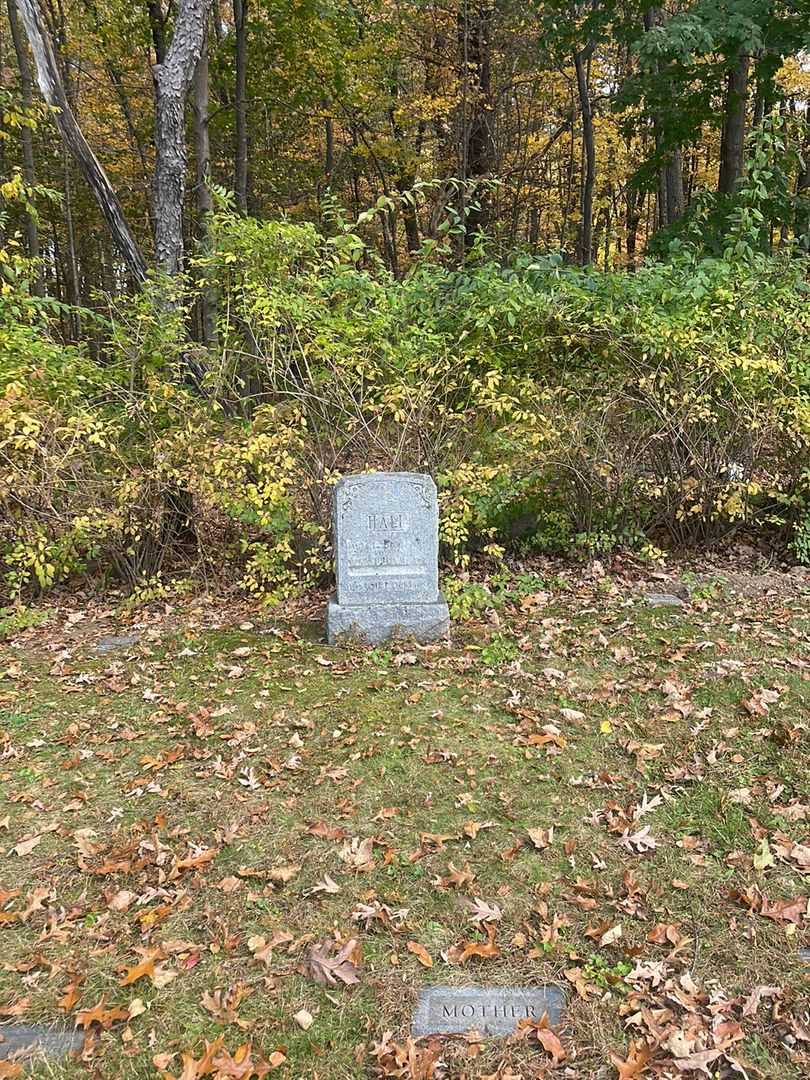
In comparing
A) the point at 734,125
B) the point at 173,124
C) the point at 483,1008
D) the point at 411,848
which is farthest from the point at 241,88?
the point at 483,1008

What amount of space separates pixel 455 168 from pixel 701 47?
6.87 m

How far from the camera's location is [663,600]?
5.91 metres

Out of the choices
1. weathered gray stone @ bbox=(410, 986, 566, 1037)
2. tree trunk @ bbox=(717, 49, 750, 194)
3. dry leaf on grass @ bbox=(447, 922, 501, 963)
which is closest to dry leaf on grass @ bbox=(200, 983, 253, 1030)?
weathered gray stone @ bbox=(410, 986, 566, 1037)

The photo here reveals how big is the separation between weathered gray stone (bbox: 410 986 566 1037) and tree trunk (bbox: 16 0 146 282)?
6182 mm

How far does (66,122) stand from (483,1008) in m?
7.36

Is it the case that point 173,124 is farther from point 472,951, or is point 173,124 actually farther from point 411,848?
point 472,951

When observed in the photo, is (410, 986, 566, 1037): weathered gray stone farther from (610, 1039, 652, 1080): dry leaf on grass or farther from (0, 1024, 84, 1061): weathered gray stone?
(0, 1024, 84, 1061): weathered gray stone

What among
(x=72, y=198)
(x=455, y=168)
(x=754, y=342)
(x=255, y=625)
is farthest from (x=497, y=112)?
(x=255, y=625)

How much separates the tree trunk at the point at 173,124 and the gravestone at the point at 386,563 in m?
3.16

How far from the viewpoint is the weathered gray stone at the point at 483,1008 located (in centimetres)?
237

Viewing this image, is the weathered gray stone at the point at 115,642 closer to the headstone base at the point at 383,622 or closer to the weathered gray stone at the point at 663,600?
the headstone base at the point at 383,622

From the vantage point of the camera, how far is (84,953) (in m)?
2.75

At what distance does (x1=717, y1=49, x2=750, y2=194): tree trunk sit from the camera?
31.4 ft

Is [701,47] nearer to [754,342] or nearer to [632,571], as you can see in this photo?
[754,342]
